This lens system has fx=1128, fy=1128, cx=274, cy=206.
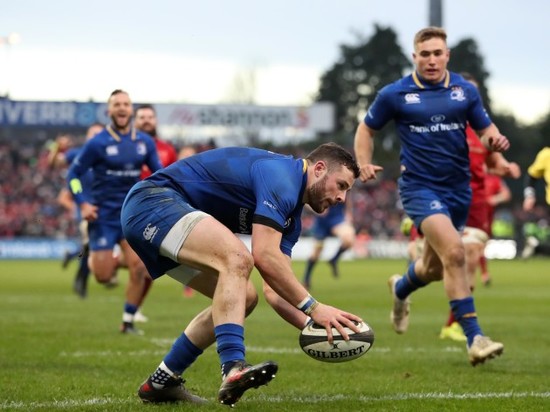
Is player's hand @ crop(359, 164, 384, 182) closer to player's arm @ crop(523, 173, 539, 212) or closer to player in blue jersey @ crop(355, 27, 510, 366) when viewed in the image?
player in blue jersey @ crop(355, 27, 510, 366)

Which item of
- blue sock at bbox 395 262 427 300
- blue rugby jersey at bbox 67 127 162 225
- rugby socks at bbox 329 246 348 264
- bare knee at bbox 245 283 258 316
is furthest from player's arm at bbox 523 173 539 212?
rugby socks at bbox 329 246 348 264

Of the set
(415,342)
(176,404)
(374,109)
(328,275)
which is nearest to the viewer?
(176,404)

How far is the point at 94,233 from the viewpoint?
13.1 m

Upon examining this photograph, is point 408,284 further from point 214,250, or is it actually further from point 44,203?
point 44,203

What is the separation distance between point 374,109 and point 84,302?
29.8 feet

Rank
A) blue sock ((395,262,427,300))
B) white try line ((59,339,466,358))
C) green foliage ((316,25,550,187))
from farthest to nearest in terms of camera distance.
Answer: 1. green foliage ((316,25,550,187))
2. blue sock ((395,262,427,300))
3. white try line ((59,339,466,358))

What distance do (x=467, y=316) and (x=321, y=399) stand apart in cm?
246

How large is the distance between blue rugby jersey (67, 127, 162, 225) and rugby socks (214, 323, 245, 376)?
674 centimetres

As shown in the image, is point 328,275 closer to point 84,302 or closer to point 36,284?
point 36,284

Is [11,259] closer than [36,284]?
No

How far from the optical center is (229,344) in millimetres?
Result: 5895

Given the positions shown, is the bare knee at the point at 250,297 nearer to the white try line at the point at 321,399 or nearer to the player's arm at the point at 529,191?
the white try line at the point at 321,399

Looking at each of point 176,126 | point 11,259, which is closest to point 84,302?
point 11,259

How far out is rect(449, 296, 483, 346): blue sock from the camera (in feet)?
28.9
